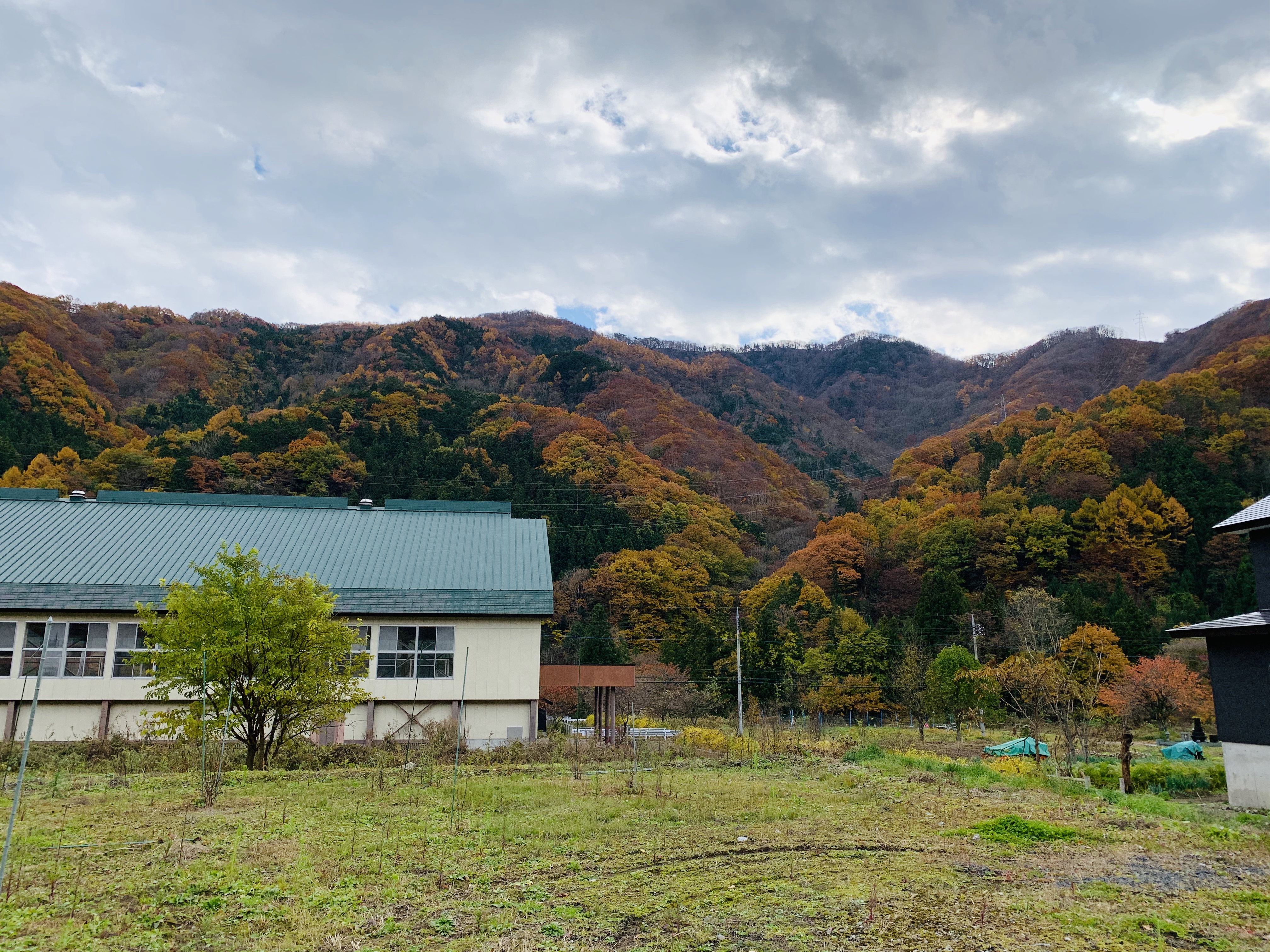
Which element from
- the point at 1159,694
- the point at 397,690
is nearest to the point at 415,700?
the point at 397,690

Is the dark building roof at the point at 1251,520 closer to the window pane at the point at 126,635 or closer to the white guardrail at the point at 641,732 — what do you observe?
the white guardrail at the point at 641,732

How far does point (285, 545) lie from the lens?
Result: 97.0 feet

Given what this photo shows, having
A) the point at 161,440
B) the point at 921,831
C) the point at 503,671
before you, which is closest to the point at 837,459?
the point at 161,440

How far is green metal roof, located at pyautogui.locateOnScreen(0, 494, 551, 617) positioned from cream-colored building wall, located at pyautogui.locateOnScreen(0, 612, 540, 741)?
0.58 metres

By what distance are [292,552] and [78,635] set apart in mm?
6464

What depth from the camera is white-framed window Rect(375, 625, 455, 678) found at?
83.8 ft

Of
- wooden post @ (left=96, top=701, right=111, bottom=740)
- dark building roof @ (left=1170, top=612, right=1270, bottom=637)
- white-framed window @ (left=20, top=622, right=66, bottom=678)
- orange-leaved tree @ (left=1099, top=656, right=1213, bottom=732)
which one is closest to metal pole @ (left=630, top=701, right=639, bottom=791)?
dark building roof @ (left=1170, top=612, right=1270, bottom=637)

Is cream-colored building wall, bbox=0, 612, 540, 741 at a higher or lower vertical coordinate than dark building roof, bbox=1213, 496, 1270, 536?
lower

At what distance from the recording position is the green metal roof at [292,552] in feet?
84.2

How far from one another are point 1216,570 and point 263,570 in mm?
52000

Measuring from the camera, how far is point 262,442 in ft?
203

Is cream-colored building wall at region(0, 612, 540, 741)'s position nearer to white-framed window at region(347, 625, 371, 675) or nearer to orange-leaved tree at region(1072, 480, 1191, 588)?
white-framed window at region(347, 625, 371, 675)

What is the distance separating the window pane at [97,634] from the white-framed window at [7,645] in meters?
1.93

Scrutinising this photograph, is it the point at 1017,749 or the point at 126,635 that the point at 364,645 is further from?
the point at 1017,749
